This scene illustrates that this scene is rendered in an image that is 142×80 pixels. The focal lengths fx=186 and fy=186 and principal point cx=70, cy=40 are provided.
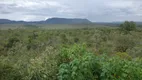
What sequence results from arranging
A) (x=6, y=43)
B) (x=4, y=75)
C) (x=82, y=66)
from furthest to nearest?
(x=6, y=43)
(x=4, y=75)
(x=82, y=66)

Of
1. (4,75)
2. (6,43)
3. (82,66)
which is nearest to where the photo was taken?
(82,66)

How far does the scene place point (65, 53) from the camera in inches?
232

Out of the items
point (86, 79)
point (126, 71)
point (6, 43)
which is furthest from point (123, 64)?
point (6, 43)

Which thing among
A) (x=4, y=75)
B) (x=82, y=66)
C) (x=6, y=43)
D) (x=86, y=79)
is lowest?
(x=6, y=43)

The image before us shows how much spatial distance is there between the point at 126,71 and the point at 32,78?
2.81 metres

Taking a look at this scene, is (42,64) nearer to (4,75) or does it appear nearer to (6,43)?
(4,75)

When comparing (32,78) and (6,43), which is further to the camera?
(6,43)

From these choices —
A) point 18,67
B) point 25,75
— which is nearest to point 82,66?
point 25,75

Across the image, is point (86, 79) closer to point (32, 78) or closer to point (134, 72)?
point (134, 72)

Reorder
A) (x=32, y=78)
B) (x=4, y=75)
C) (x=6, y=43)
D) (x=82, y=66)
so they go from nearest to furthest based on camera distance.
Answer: (x=82, y=66) < (x=32, y=78) < (x=4, y=75) < (x=6, y=43)

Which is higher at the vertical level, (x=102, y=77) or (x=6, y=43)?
(x=102, y=77)

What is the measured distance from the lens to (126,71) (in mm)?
4633

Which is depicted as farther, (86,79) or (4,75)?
(4,75)

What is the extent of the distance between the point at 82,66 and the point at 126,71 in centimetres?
110
